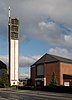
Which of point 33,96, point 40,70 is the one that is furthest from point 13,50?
point 33,96

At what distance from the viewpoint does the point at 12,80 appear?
365ft

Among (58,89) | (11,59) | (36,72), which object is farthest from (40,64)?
(58,89)

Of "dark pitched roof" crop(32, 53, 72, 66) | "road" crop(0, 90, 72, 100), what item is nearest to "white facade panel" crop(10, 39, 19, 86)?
"dark pitched roof" crop(32, 53, 72, 66)

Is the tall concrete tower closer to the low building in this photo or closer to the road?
the low building

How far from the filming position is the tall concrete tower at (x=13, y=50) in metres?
112

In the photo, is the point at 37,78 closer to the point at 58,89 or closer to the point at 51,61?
the point at 51,61

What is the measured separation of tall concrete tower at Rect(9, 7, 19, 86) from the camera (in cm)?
11244

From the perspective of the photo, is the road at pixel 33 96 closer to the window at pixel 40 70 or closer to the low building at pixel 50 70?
the low building at pixel 50 70

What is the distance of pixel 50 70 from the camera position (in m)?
107

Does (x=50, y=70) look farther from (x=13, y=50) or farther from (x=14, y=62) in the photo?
(x=13, y=50)

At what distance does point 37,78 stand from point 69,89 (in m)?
49.1

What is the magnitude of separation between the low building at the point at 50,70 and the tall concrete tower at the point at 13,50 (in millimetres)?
Answer: 7838

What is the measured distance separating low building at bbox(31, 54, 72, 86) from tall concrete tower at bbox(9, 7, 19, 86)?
7838 mm

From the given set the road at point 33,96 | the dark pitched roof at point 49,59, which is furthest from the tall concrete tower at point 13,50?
the road at point 33,96
